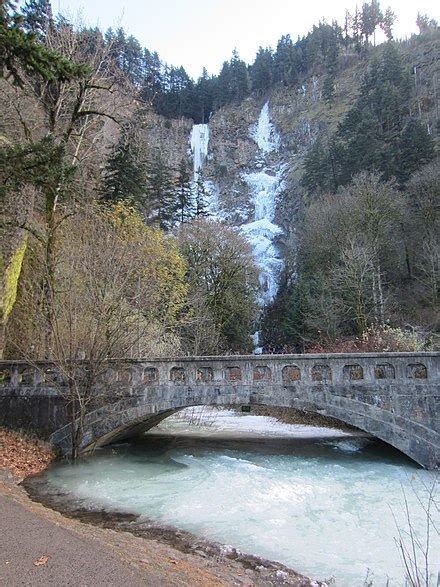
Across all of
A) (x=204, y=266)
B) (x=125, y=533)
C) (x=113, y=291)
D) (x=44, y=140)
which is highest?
(x=204, y=266)

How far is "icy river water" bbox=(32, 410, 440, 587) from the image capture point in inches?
278

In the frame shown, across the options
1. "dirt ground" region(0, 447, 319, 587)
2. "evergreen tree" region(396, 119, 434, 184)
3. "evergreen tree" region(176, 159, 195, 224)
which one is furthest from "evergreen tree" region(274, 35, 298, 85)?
"dirt ground" region(0, 447, 319, 587)

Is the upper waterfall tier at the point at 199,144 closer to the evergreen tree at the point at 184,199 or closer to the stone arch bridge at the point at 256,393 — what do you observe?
the evergreen tree at the point at 184,199

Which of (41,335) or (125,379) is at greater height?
(41,335)

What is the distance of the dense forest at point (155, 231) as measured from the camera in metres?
12.4

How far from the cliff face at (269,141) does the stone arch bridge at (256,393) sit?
31768mm

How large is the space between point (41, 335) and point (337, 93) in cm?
6342

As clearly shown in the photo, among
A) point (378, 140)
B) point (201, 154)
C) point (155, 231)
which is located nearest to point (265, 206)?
point (378, 140)

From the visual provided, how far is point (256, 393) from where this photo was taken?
12758 millimetres

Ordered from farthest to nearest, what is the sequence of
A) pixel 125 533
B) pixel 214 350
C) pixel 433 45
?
1. pixel 433 45
2. pixel 214 350
3. pixel 125 533

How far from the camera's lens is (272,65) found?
77.7m

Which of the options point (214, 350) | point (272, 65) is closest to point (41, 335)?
point (214, 350)

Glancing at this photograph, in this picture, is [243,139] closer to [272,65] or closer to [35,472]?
[272,65]

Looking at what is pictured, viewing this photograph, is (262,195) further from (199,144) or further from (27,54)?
(27,54)
